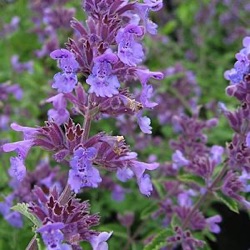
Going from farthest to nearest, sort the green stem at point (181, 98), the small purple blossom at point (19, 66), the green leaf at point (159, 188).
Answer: the small purple blossom at point (19, 66)
the green stem at point (181, 98)
the green leaf at point (159, 188)

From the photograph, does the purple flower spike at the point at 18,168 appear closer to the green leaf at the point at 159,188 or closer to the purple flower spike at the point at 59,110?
the purple flower spike at the point at 59,110

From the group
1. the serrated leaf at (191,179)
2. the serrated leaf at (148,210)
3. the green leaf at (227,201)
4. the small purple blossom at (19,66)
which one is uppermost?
the small purple blossom at (19,66)

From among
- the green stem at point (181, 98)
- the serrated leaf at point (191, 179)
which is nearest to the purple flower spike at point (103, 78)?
the serrated leaf at point (191, 179)

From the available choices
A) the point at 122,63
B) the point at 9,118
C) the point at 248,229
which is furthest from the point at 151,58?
the point at 122,63

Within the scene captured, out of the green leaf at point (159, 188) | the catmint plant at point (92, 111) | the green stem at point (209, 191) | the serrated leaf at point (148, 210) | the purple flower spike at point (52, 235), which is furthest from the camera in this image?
the green leaf at point (159, 188)

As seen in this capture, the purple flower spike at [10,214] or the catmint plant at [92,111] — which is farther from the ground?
the catmint plant at [92,111]

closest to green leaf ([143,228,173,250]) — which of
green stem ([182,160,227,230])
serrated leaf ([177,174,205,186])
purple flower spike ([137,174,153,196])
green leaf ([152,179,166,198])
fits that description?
green stem ([182,160,227,230])
